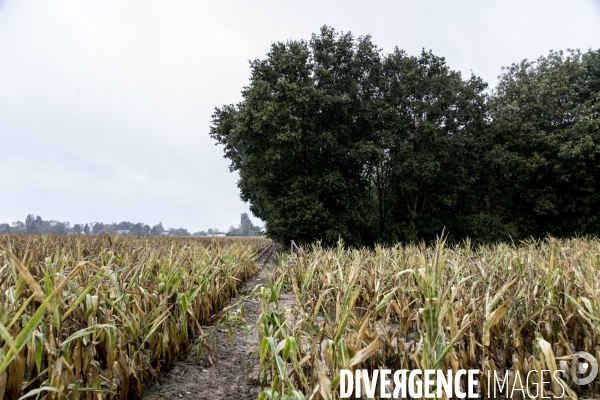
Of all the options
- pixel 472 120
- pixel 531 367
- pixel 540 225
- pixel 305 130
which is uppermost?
pixel 472 120

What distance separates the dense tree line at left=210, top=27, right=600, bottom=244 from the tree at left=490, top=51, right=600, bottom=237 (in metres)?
0.07

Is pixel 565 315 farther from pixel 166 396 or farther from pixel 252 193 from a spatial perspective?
pixel 252 193

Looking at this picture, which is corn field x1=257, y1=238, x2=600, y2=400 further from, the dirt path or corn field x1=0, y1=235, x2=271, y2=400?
corn field x1=0, y1=235, x2=271, y2=400

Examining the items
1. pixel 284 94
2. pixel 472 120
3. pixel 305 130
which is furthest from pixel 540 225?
pixel 284 94

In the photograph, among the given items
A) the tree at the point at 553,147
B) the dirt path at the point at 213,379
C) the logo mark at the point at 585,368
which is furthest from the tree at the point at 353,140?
the logo mark at the point at 585,368

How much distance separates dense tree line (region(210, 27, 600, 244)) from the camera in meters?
17.8

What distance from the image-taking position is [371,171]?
69.0 ft

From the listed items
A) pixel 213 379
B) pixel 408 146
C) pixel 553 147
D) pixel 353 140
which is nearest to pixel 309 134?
pixel 353 140

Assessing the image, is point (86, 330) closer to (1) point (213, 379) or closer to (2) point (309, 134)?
(1) point (213, 379)

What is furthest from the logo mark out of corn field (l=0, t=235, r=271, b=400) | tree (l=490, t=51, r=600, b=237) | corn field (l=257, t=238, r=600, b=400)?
tree (l=490, t=51, r=600, b=237)

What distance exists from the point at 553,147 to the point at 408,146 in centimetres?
821

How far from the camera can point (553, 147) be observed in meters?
20.7

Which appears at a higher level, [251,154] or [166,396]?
[251,154]

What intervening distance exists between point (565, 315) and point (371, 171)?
18.4 metres
